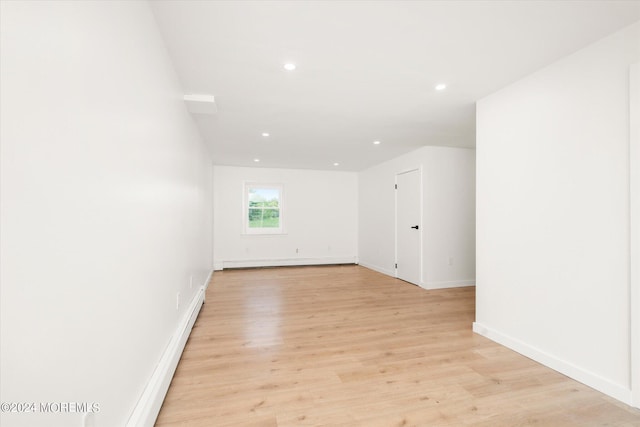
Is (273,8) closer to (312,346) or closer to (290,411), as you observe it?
(290,411)

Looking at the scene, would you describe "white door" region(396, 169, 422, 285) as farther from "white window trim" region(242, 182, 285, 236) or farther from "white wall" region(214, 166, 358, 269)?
"white window trim" region(242, 182, 285, 236)

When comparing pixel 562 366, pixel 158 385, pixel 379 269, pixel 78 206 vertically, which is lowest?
pixel 379 269

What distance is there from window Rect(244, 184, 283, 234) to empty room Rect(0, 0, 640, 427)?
9.37ft

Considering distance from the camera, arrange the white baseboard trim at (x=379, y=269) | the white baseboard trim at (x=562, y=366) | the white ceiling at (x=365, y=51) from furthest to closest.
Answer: the white baseboard trim at (x=379, y=269) → the white baseboard trim at (x=562, y=366) → the white ceiling at (x=365, y=51)

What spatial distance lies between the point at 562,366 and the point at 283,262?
5325 mm

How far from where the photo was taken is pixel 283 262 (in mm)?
6605

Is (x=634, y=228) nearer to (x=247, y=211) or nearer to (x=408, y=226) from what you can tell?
(x=408, y=226)

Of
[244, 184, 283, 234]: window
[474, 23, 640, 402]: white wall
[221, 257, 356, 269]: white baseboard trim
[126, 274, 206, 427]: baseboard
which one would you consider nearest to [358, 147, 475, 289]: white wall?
[474, 23, 640, 402]: white wall

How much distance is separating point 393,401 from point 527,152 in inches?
86.1

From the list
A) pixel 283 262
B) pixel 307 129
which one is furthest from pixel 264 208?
pixel 307 129

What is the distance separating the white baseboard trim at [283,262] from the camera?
20.6 ft

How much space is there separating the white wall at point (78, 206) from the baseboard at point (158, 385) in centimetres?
5

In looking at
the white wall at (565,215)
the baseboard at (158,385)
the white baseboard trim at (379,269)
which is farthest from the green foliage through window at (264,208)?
the white wall at (565,215)

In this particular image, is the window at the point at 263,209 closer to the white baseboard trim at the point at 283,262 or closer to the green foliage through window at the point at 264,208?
the green foliage through window at the point at 264,208
